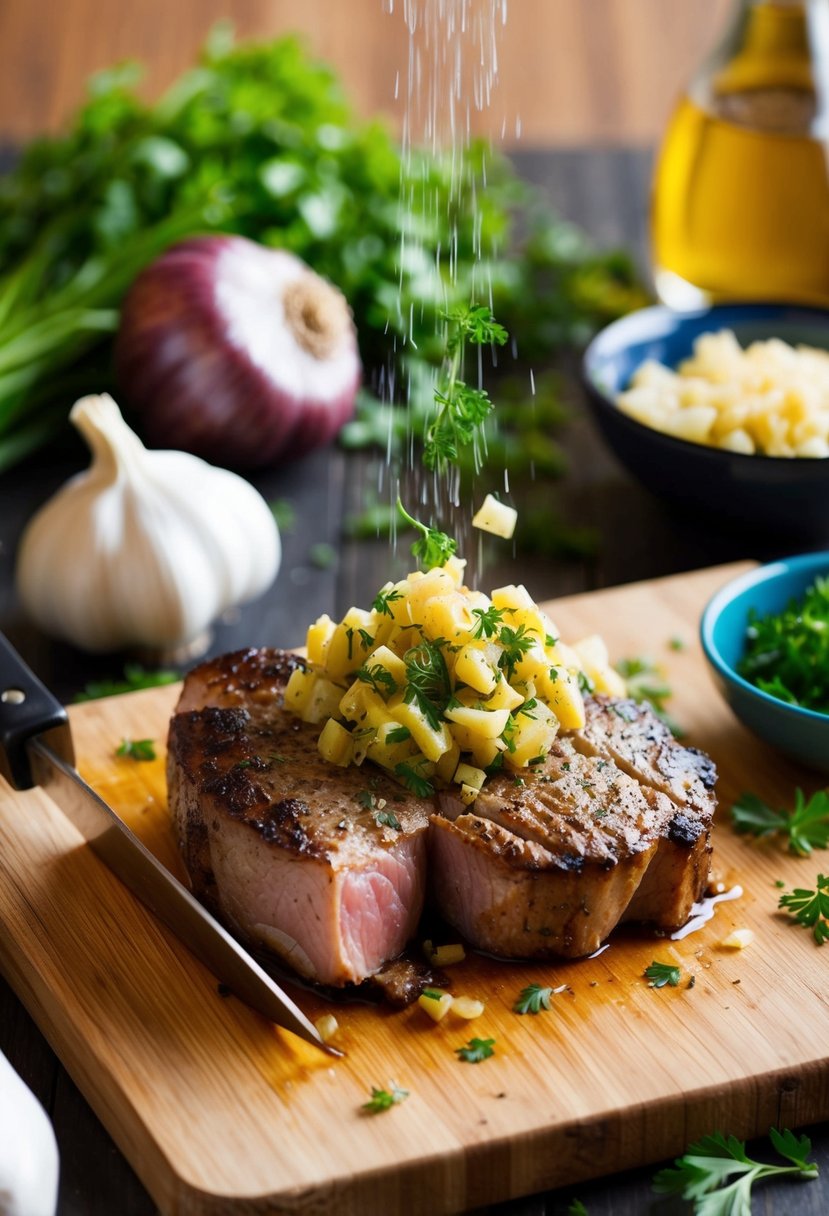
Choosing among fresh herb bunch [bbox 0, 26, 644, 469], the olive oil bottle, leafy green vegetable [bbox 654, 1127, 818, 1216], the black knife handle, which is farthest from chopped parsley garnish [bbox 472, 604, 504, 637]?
the olive oil bottle

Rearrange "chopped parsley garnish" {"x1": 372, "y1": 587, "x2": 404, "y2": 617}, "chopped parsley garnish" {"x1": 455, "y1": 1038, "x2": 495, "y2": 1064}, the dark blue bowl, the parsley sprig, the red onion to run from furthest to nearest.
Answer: the red onion < the dark blue bowl < "chopped parsley garnish" {"x1": 372, "y1": 587, "x2": 404, "y2": 617} < the parsley sprig < "chopped parsley garnish" {"x1": 455, "y1": 1038, "x2": 495, "y2": 1064}

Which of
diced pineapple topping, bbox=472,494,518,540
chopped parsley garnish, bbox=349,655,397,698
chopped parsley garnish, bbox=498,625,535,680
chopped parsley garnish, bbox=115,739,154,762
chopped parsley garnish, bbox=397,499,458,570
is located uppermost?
diced pineapple topping, bbox=472,494,518,540

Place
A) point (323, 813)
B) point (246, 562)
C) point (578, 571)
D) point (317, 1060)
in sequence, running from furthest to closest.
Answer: point (578, 571)
point (246, 562)
point (323, 813)
point (317, 1060)

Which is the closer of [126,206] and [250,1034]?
[250,1034]

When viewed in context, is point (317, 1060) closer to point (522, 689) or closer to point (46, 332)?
point (522, 689)

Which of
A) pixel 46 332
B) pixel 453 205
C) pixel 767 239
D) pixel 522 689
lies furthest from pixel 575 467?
pixel 522 689

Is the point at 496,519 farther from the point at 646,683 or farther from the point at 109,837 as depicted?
the point at 109,837

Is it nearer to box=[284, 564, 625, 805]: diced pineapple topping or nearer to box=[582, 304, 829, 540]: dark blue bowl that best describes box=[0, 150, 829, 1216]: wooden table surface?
box=[582, 304, 829, 540]: dark blue bowl

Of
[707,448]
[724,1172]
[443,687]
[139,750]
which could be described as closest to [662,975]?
[724,1172]
